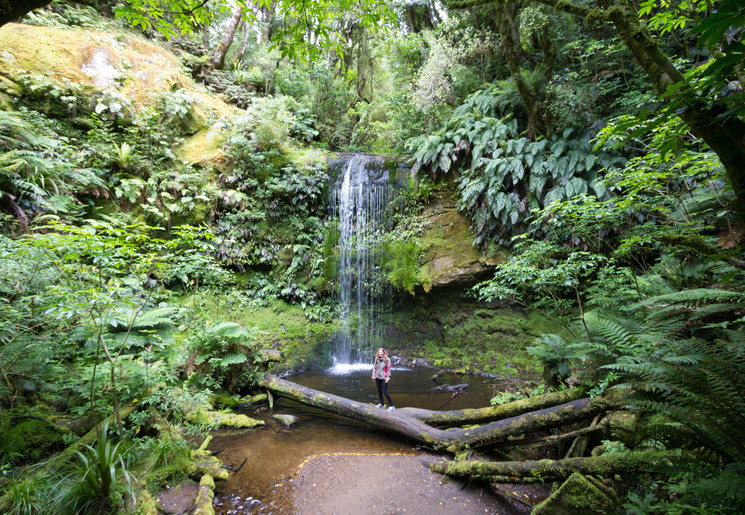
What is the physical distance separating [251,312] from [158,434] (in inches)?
232

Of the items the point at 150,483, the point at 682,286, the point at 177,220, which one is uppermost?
the point at 177,220

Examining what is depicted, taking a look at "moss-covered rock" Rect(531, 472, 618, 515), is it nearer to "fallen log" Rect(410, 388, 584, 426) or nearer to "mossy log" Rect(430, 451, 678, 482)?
"mossy log" Rect(430, 451, 678, 482)

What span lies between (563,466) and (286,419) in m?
4.17

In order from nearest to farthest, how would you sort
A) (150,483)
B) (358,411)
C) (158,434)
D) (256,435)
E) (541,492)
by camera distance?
(150,483)
(541,492)
(158,434)
(256,435)
(358,411)

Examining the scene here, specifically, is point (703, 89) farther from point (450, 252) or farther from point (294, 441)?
point (450, 252)

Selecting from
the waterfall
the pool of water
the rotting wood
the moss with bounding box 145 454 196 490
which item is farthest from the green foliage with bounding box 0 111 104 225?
the rotting wood

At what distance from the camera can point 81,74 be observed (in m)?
8.58

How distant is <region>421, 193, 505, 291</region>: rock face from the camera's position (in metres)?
9.16

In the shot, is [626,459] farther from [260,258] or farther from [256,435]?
[260,258]

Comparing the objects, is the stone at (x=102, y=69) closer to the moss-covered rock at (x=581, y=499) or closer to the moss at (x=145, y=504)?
the moss at (x=145, y=504)

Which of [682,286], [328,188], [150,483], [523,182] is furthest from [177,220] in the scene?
[682,286]

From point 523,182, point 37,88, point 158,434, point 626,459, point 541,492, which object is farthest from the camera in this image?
point 523,182

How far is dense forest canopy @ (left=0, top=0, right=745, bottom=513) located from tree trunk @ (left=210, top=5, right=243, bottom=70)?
0.14 meters

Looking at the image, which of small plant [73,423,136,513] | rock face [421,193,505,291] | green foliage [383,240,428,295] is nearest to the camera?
small plant [73,423,136,513]
